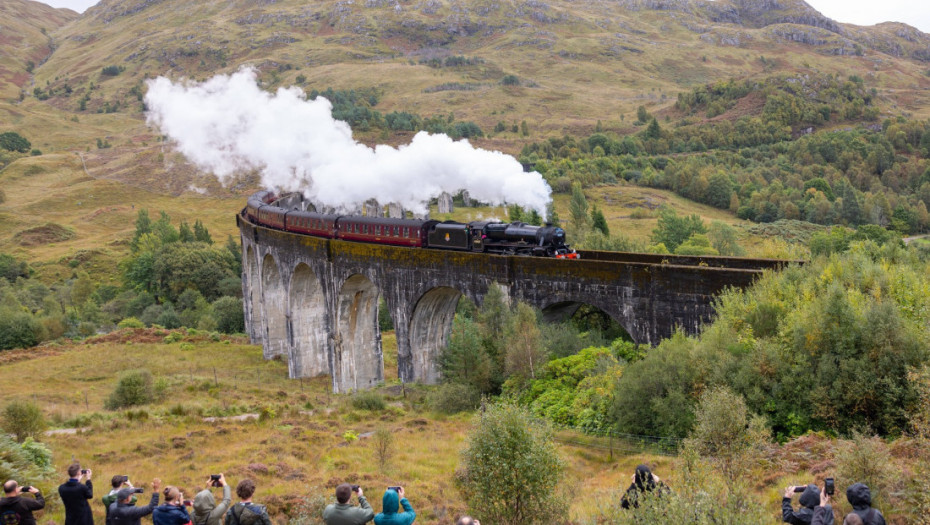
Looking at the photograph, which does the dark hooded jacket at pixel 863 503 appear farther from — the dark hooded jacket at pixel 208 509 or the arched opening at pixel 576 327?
the arched opening at pixel 576 327

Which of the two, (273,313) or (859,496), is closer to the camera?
(859,496)

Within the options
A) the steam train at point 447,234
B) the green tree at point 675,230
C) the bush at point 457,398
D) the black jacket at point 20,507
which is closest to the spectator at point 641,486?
the black jacket at point 20,507

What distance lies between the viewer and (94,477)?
17250 mm

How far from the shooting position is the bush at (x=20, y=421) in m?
19.8

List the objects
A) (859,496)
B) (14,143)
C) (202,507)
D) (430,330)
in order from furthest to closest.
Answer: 1. (14,143)
2. (430,330)
3. (202,507)
4. (859,496)

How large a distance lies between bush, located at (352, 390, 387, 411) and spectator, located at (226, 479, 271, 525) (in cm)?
1968

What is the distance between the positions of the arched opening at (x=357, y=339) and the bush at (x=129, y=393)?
10038mm

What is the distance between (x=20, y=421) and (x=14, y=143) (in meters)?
155

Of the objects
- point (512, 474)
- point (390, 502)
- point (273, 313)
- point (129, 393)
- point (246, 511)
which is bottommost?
point (273, 313)

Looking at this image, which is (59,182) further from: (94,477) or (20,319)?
(94,477)

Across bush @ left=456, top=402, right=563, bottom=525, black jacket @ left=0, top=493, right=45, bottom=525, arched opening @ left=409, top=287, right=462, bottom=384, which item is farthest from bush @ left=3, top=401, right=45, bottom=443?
bush @ left=456, top=402, right=563, bottom=525

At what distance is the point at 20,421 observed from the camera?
→ 20.0 m

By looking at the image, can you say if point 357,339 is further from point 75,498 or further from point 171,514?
point 171,514

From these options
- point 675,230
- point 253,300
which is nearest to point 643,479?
point 253,300
